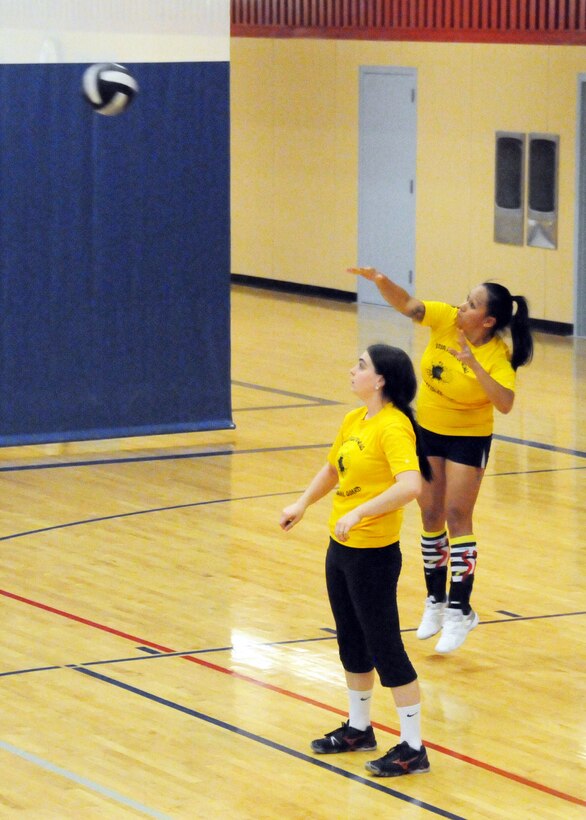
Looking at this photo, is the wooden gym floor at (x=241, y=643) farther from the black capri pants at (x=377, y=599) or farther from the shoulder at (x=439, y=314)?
the shoulder at (x=439, y=314)

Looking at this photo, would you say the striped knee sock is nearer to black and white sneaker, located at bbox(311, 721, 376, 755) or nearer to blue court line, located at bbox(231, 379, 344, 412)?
black and white sneaker, located at bbox(311, 721, 376, 755)

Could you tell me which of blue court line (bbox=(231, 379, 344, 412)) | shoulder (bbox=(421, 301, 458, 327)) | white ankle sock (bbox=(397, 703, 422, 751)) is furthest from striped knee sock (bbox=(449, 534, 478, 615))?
blue court line (bbox=(231, 379, 344, 412))

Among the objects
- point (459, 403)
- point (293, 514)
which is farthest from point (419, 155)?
point (293, 514)

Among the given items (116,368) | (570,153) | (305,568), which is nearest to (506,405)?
(305,568)

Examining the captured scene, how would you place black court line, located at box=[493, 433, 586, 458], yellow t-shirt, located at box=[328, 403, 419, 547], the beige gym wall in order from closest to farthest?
yellow t-shirt, located at box=[328, 403, 419, 547] < black court line, located at box=[493, 433, 586, 458] < the beige gym wall

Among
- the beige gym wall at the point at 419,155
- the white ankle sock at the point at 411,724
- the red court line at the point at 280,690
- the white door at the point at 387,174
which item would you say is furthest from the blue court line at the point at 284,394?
the white ankle sock at the point at 411,724

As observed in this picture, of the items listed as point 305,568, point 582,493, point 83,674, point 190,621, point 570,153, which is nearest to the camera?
point 83,674

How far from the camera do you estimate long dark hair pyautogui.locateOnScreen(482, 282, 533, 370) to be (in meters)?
Answer: 7.54

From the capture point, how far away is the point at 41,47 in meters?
11.5

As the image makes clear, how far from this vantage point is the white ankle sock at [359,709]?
6324 millimetres

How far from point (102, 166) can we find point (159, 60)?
865 millimetres

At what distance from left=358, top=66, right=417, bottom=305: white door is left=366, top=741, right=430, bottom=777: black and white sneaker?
14.4 meters

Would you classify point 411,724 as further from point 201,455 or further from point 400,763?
point 201,455

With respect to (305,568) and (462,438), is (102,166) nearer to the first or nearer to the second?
(305,568)
